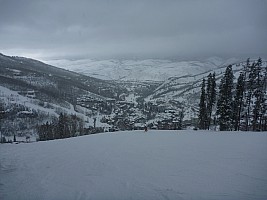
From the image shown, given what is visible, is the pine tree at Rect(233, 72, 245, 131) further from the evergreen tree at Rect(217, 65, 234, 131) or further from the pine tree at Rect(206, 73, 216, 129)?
the pine tree at Rect(206, 73, 216, 129)

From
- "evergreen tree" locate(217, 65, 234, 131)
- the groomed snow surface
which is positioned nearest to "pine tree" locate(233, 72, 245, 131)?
"evergreen tree" locate(217, 65, 234, 131)

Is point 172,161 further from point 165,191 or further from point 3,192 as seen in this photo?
point 3,192

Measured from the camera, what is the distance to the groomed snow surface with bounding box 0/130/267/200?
354 inches

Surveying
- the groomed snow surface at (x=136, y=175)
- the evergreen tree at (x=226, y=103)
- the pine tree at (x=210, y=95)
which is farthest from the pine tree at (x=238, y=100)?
the groomed snow surface at (x=136, y=175)

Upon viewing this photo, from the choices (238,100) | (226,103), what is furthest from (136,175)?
(238,100)

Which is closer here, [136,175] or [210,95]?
[136,175]

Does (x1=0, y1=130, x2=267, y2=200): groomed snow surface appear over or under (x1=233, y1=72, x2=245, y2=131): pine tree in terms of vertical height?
under

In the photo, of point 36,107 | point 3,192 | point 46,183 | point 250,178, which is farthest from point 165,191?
point 36,107

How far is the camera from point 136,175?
37.1 ft

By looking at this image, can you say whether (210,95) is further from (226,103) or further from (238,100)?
(238,100)

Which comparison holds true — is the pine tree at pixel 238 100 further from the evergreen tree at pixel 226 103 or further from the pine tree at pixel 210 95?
the pine tree at pixel 210 95

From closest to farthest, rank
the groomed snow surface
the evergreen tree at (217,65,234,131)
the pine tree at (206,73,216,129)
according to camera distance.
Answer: the groomed snow surface → the evergreen tree at (217,65,234,131) → the pine tree at (206,73,216,129)

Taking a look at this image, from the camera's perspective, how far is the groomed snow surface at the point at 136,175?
8.99 m

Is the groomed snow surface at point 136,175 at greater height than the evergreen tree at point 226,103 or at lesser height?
lesser
